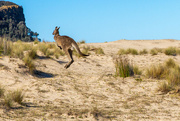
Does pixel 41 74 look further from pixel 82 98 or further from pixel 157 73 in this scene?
pixel 157 73

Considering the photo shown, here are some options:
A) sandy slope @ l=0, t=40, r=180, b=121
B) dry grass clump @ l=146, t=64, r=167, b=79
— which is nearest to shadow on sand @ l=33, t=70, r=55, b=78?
sandy slope @ l=0, t=40, r=180, b=121

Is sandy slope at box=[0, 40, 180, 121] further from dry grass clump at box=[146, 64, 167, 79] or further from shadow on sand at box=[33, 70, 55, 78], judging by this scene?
dry grass clump at box=[146, 64, 167, 79]

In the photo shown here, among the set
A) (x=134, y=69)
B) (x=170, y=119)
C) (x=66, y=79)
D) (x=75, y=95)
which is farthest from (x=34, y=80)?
(x=170, y=119)

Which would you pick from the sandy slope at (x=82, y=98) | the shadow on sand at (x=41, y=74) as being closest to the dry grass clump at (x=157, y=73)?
the sandy slope at (x=82, y=98)

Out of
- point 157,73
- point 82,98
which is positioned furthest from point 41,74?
point 157,73

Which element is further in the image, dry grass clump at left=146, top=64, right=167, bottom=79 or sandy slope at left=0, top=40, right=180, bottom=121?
dry grass clump at left=146, top=64, right=167, bottom=79

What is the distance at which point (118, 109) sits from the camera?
5.61 meters

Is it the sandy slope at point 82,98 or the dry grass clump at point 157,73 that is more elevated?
the dry grass clump at point 157,73

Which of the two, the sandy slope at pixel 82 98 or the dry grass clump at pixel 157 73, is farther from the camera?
the dry grass clump at pixel 157 73

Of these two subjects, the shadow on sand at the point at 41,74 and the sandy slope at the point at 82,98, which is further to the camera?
the shadow on sand at the point at 41,74

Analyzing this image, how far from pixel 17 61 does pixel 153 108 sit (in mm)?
6633

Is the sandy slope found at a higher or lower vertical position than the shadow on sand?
lower

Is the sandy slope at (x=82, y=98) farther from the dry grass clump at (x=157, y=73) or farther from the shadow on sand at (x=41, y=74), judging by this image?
the dry grass clump at (x=157, y=73)

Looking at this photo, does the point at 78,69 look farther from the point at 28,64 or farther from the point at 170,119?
the point at 170,119
